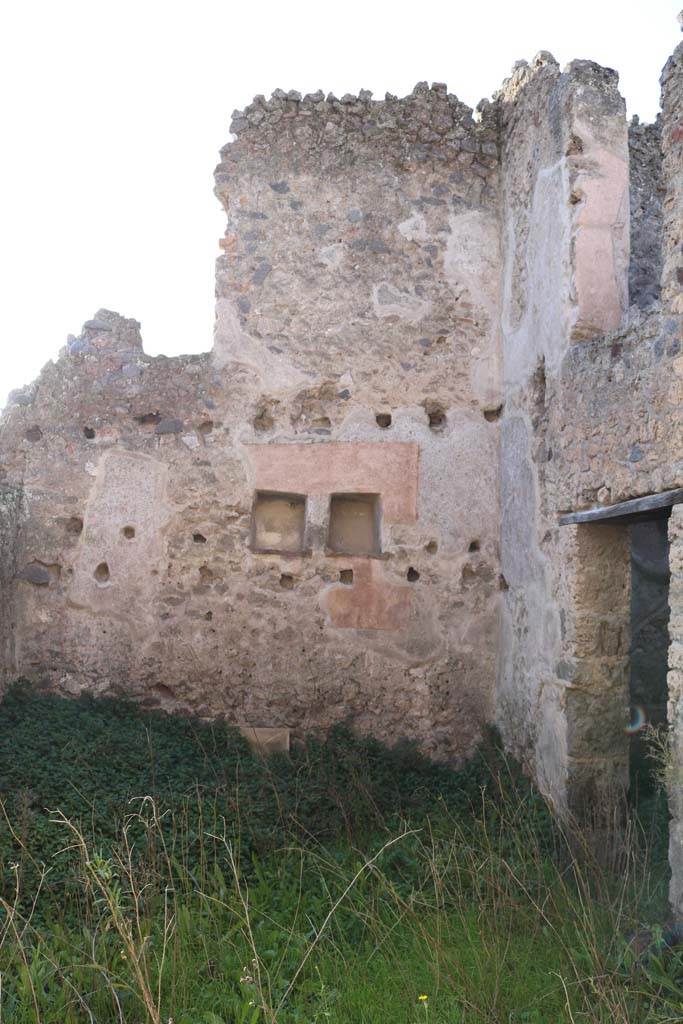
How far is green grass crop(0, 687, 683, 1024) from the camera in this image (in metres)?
3.44

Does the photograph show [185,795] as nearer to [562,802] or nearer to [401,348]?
[562,802]

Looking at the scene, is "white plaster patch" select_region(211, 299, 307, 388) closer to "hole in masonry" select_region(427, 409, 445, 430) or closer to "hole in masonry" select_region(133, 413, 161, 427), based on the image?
"hole in masonry" select_region(133, 413, 161, 427)

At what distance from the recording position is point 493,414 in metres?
6.79

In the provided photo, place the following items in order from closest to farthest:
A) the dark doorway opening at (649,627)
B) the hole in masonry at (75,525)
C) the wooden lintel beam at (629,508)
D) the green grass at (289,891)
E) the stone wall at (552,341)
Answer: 1. the green grass at (289,891)
2. the wooden lintel beam at (629,508)
3. the stone wall at (552,341)
4. the hole in masonry at (75,525)
5. the dark doorway opening at (649,627)

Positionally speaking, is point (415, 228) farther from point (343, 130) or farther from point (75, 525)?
point (75, 525)

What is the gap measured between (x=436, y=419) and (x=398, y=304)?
888 millimetres

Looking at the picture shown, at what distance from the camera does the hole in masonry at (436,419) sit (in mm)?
6762

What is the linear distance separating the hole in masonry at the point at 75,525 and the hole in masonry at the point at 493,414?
3011mm

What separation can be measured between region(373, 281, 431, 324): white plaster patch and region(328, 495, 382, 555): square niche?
135 centimetres

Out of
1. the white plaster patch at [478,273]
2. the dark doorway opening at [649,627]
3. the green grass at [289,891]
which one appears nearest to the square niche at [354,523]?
the white plaster patch at [478,273]

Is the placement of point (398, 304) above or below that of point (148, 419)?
above

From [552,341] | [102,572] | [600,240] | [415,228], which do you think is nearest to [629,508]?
[552,341]

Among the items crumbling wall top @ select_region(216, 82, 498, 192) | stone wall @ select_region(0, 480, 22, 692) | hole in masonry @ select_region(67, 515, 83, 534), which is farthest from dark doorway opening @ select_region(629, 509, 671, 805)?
stone wall @ select_region(0, 480, 22, 692)

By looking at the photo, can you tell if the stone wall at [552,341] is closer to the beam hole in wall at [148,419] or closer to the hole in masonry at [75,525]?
the beam hole in wall at [148,419]
